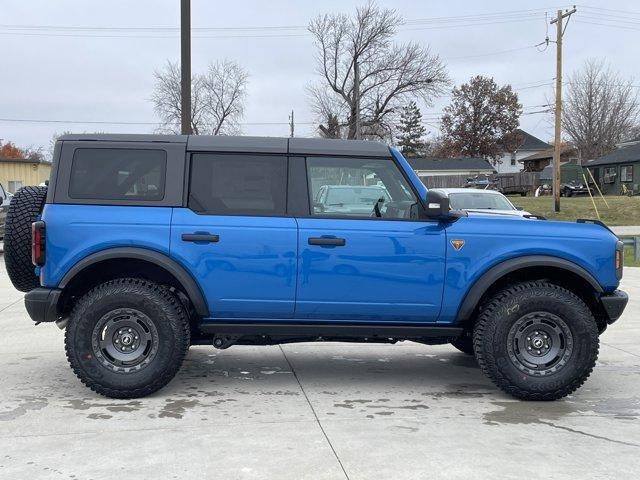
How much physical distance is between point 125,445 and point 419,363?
3.24 meters

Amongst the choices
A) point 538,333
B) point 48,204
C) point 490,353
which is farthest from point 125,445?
point 538,333

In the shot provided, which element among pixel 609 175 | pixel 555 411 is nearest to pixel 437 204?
pixel 555 411

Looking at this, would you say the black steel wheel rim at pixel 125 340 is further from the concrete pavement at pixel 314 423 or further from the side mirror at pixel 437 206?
the side mirror at pixel 437 206

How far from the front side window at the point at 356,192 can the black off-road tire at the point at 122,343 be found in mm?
1403

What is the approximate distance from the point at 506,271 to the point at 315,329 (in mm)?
1512

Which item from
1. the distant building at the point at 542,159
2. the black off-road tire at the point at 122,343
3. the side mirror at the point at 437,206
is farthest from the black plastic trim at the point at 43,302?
the distant building at the point at 542,159

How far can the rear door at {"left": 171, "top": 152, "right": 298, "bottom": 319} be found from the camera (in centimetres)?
489

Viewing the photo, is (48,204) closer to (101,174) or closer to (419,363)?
(101,174)

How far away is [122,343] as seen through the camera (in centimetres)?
498

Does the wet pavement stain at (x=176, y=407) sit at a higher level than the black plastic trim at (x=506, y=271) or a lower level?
lower

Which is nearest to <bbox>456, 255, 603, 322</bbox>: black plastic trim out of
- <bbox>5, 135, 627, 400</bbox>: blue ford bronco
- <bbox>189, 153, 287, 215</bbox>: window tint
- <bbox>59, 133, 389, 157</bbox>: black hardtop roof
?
<bbox>5, 135, 627, 400</bbox>: blue ford bronco

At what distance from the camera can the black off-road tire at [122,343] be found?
4875mm

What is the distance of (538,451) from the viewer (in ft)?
13.2

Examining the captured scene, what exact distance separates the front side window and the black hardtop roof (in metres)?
0.07
